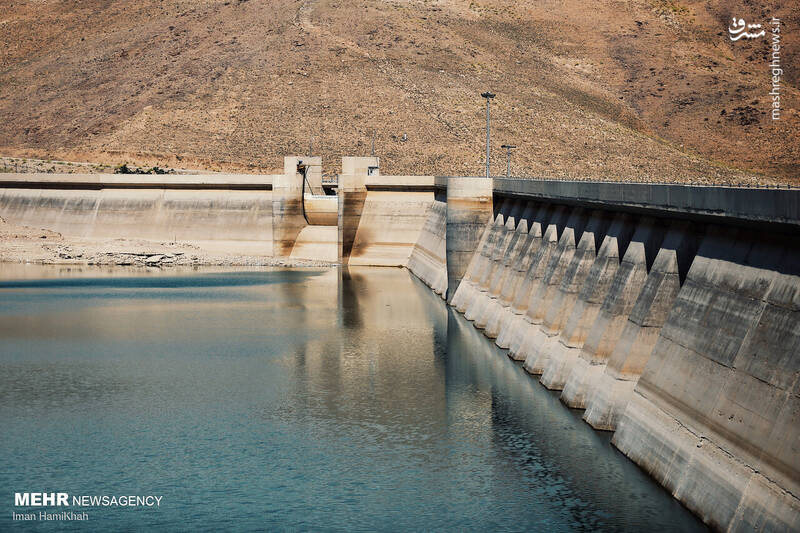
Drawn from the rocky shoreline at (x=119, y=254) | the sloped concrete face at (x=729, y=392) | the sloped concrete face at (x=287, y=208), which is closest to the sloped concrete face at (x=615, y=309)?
the sloped concrete face at (x=729, y=392)

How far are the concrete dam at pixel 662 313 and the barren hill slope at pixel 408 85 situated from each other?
198 feet

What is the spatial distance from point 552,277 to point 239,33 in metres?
120

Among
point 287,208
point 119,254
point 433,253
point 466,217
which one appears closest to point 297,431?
point 466,217

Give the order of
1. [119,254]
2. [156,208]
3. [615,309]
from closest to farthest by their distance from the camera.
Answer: [615,309], [119,254], [156,208]

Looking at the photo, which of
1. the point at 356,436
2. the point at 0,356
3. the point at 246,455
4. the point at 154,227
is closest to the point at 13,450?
the point at 246,455

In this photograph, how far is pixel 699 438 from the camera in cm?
2220

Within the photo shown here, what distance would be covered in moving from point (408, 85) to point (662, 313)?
356 ft

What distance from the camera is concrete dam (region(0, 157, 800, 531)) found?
65.7 ft

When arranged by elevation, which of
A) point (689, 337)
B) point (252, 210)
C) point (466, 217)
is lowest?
point (252, 210)

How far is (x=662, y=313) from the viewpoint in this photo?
27.6 m

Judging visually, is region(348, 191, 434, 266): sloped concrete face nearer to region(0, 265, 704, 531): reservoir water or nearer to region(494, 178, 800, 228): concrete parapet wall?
region(0, 265, 704, 531): reservoir water

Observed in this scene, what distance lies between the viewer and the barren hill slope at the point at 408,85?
122m

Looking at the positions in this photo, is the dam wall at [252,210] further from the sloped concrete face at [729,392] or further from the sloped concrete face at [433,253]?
the sloped concrete face at [729,392]

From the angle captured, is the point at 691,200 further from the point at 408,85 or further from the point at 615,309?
the point at 408,85
